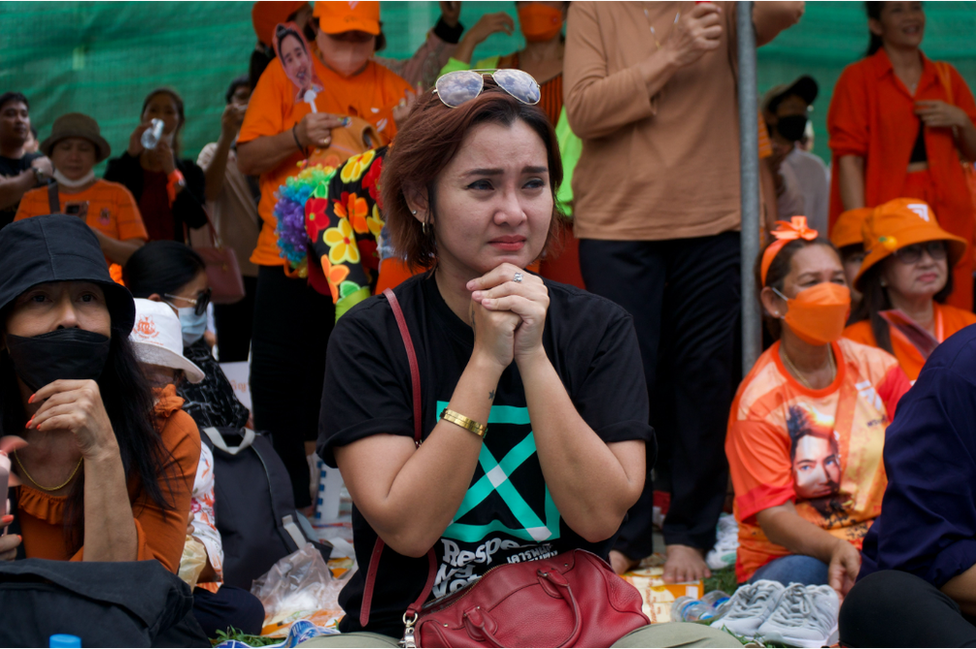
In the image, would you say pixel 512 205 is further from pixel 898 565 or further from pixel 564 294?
pixel 898 565

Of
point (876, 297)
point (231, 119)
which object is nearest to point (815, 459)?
point (876, 297)

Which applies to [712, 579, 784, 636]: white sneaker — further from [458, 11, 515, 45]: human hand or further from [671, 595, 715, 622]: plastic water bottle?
[458, 11, 515, 45]: human hand

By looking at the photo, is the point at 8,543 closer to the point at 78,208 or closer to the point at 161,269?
the point at 161,269

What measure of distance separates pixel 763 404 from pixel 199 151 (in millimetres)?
3593

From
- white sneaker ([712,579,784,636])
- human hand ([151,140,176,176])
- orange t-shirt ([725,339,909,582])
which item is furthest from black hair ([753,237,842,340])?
human hand ([151,140,176,176])

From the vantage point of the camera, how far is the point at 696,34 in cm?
320

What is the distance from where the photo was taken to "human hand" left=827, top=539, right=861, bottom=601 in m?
2.73

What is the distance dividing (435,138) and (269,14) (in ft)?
9.90

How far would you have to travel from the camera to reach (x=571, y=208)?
→ 157 inches

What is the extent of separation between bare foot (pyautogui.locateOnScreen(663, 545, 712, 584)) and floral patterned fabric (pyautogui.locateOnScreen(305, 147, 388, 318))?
1432 mm

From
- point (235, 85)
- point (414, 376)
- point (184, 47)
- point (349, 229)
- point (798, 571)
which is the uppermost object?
point (184, 47)

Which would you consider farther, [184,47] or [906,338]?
[184,47]

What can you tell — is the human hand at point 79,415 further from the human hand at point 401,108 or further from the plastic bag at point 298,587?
the human hand at point 401,108

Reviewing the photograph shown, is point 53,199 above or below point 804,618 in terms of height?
above
